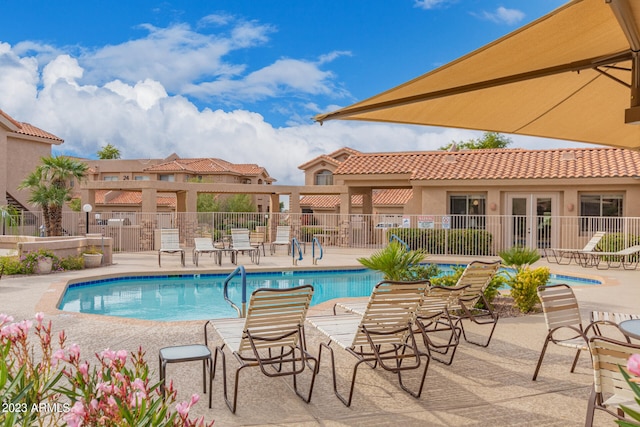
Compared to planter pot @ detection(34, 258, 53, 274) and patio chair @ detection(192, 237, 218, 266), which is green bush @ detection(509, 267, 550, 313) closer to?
patio chair @ detection(192, 237, 218, 266)

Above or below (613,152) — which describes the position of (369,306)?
below

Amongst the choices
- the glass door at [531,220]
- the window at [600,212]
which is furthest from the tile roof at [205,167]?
the window at [600,212]

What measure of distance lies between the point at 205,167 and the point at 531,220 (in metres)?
38.7

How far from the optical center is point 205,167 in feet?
180

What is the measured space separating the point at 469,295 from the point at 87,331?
17.3 ft

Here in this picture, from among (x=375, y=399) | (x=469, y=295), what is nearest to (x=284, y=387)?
(x=375, y=399)

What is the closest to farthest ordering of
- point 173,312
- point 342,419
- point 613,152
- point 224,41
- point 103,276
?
point 342,419 → point 173,312 → point 103,276 → point 613,152 → point 224,41

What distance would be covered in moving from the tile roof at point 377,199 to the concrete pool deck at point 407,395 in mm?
36590

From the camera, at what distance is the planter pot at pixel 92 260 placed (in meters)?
16.1

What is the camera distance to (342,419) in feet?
14.5

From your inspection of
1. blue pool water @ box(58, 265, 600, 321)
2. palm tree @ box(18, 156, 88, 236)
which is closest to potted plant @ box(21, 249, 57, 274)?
blue pool water @ box(58, 265, 600, 321)

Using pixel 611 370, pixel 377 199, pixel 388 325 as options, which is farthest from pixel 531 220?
pixel 377 199

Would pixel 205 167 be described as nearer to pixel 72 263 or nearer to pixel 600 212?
pixel 72 263

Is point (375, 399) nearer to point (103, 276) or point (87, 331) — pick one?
point (87, 331)
